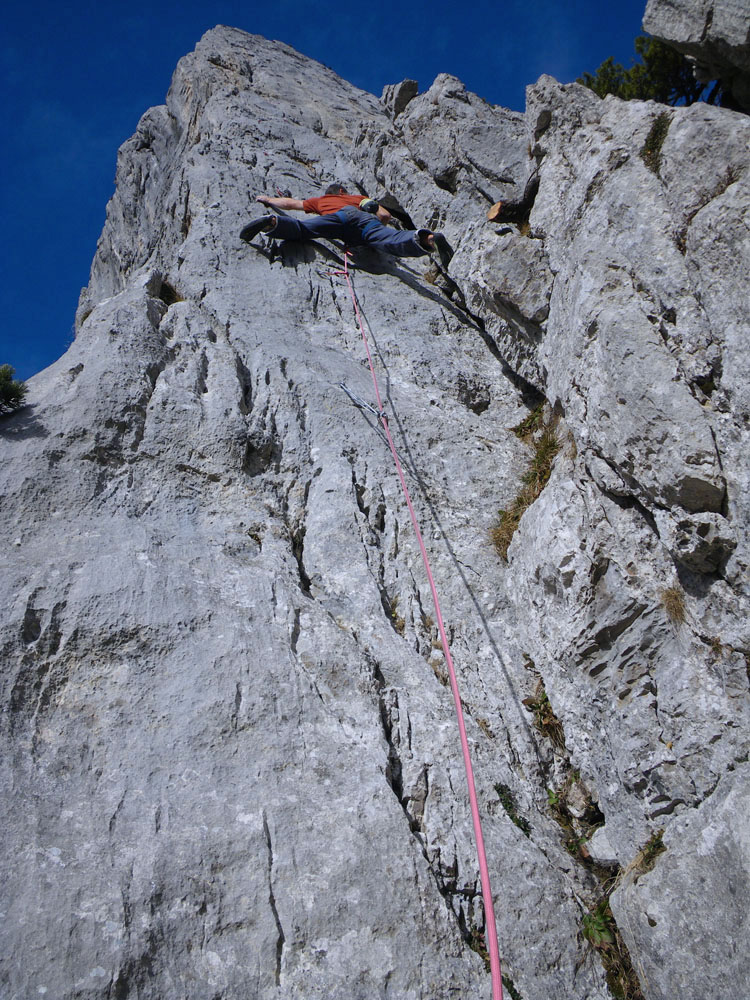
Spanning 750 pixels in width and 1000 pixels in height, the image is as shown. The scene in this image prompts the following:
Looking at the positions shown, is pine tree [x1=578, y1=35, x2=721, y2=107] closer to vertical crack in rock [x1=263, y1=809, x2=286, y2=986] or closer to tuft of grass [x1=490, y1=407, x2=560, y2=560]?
tuft of grass [x1=490, y1=407, x2=560, y2=560]

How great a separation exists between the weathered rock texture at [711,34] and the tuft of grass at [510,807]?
8171mm

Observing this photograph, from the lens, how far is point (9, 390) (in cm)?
669

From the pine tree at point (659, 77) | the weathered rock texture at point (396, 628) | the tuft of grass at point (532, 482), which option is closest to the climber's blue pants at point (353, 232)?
the weathered rock texture at point (396, 628)

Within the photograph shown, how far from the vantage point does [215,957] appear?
12.6 ft

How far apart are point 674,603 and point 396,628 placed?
233cm

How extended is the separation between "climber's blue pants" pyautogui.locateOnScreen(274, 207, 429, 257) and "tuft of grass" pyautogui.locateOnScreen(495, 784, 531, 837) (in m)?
8.03

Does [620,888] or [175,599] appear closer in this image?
[620,888]

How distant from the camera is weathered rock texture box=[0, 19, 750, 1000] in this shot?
4012mm

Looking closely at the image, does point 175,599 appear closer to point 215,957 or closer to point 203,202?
point 215,957

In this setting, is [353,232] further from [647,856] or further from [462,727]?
[647,856]

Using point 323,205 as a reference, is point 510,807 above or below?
below

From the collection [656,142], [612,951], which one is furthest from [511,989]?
[656,142]

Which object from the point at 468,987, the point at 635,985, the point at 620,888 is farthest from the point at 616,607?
Result: the point at 468,987

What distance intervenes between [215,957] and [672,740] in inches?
129
